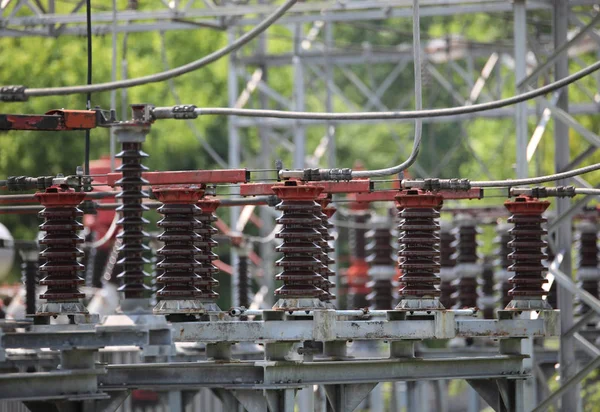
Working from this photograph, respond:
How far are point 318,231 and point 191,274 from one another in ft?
2.62

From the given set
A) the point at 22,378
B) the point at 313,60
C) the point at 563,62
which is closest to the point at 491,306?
the point at 563,62

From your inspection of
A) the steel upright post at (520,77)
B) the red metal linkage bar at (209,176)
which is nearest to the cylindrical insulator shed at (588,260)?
the steel upright post at (520,77)

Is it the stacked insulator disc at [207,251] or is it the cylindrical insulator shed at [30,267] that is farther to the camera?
the cylindrical insulator shed at [30,267]

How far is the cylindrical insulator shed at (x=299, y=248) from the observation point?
30.6 ft

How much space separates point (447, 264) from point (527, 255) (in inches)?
289

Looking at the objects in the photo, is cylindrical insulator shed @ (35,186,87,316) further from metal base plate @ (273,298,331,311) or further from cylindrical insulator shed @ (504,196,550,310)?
cylindrical insulator shed @ (504,196,550,310)

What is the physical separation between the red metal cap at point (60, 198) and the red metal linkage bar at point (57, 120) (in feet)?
1.27

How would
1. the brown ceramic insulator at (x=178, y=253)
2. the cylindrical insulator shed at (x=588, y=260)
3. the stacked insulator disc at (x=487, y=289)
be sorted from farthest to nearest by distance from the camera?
1. the stacked insulator disc at (x=487, y=289)
2. the cylindrical insulator shed at (x=588, y=260)
3. the brown ceramic insulator at (x=178, y=253)

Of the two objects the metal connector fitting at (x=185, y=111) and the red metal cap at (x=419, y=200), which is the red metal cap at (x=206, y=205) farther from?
the red metal cap at (x=419, y=200)

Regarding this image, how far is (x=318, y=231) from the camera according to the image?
31.4 ft

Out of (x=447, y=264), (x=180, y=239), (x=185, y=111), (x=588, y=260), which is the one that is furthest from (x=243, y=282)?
(x=185, y=111)

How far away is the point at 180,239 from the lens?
9516mm

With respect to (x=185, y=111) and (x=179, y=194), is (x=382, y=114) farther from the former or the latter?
(x=179, y=194)

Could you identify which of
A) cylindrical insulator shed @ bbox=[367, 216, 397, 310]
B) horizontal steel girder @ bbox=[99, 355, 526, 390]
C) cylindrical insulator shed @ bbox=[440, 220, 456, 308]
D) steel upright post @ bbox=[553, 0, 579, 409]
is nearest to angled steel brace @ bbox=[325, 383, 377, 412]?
horizontal steel girder @ bbox=[99, 355, 526, 390]
